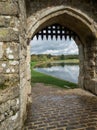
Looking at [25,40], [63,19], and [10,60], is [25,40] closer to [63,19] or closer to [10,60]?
[10,60]

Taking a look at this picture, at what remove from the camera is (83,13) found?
7.45 meters

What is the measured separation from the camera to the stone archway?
7.11m

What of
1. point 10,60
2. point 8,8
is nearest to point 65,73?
point 10,60

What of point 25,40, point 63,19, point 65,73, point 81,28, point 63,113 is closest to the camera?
point 63,113

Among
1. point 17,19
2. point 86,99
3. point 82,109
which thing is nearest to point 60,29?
point 86,99

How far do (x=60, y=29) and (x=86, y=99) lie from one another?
10.6 feet

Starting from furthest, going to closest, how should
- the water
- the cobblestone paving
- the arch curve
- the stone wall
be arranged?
1. the water
2. the arch curve
3. the cobblestone paving
4. the stone wall

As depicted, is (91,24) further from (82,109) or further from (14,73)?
(14,73)

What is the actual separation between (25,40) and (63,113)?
222cm

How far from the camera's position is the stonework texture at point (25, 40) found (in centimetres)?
361

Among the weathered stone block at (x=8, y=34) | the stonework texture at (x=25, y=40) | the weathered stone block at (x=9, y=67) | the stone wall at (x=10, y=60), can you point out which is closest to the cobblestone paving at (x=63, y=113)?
the stonework texture at (x=25, y=40)

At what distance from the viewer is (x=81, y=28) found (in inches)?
320

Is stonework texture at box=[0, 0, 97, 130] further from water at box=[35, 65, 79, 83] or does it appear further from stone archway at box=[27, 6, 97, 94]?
water at box=[35, 65, 79, 83]

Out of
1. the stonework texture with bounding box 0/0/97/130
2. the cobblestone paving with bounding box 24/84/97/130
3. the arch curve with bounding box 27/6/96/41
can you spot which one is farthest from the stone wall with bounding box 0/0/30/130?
the arch curve with bounding box 27/6/96/41
